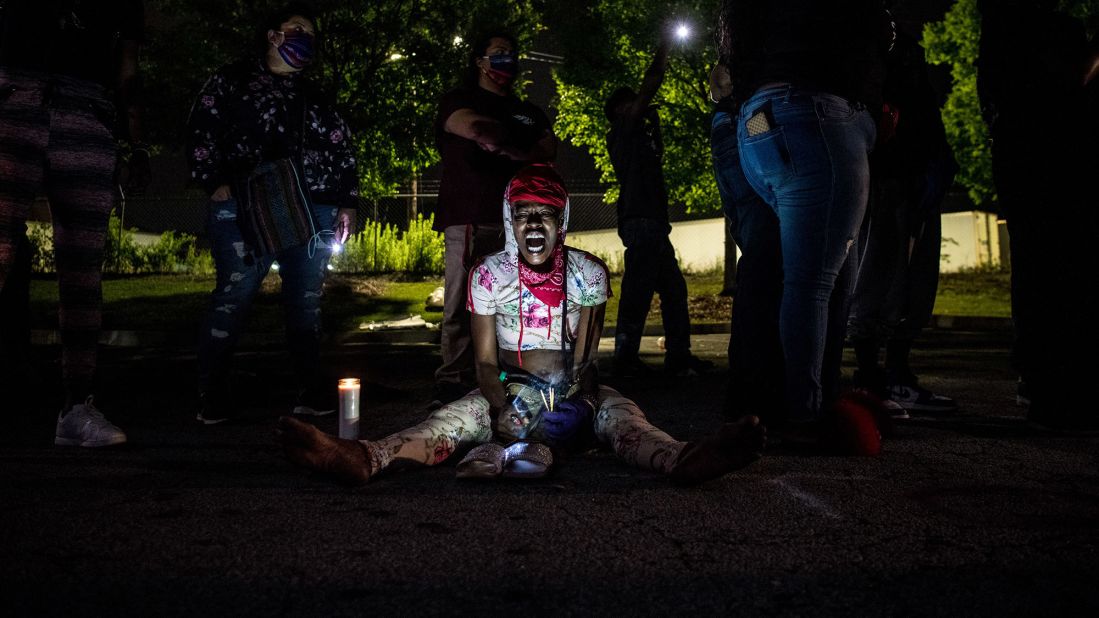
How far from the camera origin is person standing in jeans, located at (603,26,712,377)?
6664 mm

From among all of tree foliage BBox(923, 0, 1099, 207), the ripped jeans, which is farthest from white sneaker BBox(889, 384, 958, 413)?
tree foliage BBox(923, 0, 1099, 207)

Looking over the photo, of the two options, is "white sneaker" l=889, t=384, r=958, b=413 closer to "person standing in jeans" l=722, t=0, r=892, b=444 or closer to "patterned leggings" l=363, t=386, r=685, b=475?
"person standing in jeans" l=722, t=0, r=892, b=444

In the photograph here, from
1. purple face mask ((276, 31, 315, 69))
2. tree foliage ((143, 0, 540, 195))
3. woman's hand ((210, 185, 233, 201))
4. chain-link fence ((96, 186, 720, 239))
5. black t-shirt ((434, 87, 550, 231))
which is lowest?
woman's hand ((210, 185, 233, 201))

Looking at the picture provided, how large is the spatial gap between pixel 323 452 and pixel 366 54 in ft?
48.0

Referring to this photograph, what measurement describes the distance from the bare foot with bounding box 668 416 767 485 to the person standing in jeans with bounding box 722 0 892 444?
2.41ft

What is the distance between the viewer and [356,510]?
2.50m

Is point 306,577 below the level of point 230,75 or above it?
below

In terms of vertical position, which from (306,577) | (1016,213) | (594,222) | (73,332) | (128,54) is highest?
(594,222)

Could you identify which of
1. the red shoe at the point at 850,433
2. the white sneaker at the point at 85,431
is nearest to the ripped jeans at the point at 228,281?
the white sneaker at the point at 85,431

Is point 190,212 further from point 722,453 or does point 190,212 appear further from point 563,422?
point 722,453

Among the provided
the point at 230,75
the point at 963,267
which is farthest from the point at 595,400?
the point at 963,267

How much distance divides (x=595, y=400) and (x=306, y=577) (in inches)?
67.4

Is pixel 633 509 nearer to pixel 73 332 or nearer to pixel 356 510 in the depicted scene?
pixel 356 510

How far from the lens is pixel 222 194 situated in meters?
4.27
